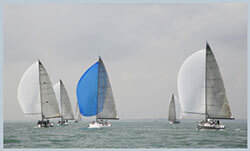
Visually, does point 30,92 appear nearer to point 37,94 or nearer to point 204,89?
point 37,94

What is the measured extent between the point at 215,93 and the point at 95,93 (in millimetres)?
10253

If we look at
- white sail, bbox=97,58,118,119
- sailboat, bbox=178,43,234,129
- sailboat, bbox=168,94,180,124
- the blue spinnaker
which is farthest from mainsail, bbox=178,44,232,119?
sailboat, bbox=168,94,180,124

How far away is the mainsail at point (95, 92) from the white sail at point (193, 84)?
7001 millimetres

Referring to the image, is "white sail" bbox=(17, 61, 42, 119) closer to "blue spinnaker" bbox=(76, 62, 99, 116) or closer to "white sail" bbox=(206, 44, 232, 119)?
"blue spinnaker" bbox=(76, 62, 99, 116)

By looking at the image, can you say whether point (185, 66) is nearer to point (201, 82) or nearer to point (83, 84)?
point (201, 82)

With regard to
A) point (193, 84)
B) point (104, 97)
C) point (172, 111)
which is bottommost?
point (172, 111)

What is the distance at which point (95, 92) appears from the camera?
124ft

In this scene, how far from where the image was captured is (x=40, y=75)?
3944 centimetres

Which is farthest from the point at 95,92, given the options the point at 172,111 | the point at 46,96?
the point at 172,111

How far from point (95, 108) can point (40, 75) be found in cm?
590

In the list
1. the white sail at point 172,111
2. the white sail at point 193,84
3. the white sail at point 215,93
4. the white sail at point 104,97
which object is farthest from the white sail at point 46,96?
the white sail at point 172,111

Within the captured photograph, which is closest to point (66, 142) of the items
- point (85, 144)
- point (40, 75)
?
point (85, 144)

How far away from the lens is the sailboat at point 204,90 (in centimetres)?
3353

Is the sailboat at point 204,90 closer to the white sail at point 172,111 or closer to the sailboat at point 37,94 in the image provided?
the sailboat at point 37,94
